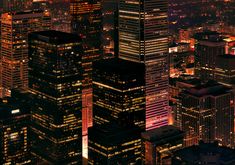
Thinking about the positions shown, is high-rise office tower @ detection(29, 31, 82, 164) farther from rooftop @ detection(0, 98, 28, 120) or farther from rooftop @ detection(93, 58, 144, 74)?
rooftop @ detection(0, 98, 28, 120)

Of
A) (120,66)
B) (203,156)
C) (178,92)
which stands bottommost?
(203,156)

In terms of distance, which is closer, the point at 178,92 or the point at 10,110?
the point at 10,110

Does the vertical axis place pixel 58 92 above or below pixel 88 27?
below

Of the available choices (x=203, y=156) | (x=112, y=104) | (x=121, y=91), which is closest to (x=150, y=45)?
(x=112, y=104)

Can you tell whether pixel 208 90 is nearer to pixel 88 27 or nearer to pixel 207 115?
pixel 207 115

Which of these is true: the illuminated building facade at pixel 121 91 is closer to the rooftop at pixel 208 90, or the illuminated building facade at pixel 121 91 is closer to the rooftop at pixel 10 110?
the rooftop at pixel 10 110

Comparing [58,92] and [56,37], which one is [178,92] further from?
[56,37]

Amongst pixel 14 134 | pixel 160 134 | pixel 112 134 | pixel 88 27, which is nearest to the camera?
pixel 112 134

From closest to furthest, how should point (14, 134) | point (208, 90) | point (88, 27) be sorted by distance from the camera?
point (14, 134) → point (208, 90) → point (88, 27)
